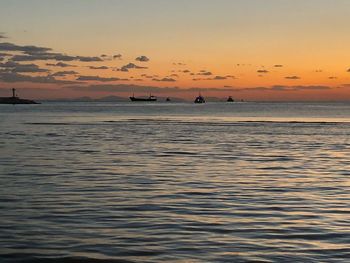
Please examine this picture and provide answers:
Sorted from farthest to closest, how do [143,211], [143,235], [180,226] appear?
[143,211]
[180,226]
[143,235]

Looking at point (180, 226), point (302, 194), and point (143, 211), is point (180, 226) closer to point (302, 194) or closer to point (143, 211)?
point (143, 211)

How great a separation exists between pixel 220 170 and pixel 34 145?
19.9 metres

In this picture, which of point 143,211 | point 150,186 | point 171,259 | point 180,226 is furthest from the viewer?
point 150,186

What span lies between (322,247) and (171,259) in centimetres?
338

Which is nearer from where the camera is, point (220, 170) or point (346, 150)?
point (220, 170)

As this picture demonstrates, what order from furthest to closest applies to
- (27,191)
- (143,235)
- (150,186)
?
1. (150,186)
2. (27,191)
3. (143,235)

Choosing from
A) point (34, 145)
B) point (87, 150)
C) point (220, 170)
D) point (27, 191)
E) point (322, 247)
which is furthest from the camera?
point (34, 145)

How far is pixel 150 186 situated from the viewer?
22.5 metres

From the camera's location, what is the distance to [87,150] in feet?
133

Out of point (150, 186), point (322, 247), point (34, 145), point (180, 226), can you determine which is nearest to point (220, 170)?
point (150, 186)

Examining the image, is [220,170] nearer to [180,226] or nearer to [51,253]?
[180,226]

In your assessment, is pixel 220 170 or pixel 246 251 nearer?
pixel 246 251

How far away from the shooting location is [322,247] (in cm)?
1301

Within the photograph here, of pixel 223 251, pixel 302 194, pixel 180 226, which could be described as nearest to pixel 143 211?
pixel 180 226
